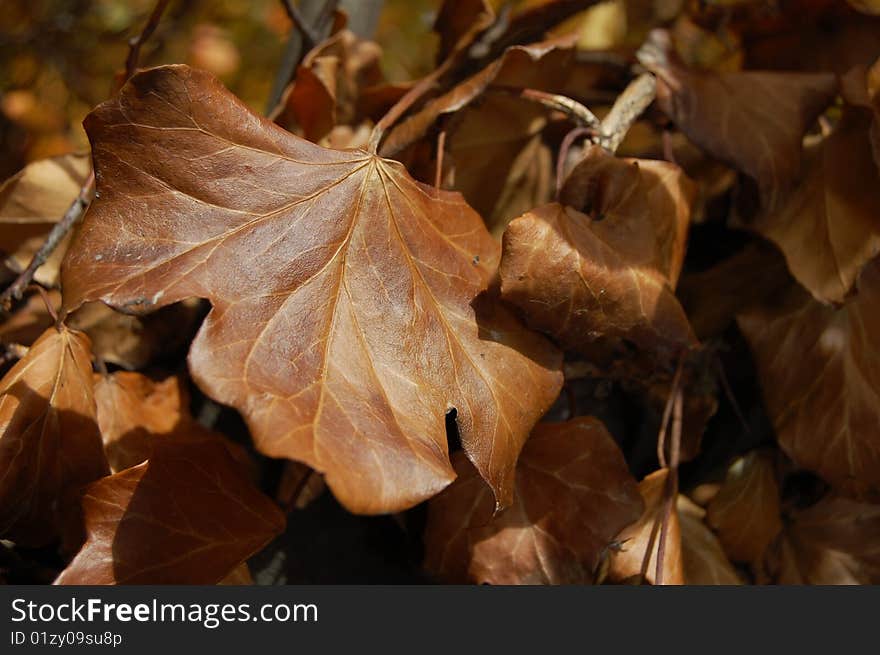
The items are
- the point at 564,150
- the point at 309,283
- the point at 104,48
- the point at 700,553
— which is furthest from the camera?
the point at 104,48

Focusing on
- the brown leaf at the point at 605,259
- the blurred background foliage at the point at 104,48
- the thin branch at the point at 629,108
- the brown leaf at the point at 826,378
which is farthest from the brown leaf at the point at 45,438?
the blurred background foliage at the point at 104,48

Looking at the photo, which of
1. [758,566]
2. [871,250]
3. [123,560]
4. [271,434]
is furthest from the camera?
[758,566]

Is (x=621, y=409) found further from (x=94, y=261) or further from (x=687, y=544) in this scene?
(x=94, y=261)

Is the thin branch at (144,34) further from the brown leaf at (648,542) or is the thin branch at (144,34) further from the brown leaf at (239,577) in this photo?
the brown leaf at (648,542)

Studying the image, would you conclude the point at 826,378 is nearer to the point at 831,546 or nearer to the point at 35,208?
the point at 831,546

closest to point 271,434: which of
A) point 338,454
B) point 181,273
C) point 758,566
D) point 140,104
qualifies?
point 338,454

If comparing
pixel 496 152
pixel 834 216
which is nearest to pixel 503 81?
pixel 496 152

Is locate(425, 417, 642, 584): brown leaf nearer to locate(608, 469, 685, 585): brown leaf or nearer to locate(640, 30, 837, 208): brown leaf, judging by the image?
locate(608, 469, 685, 585): brown leaf
